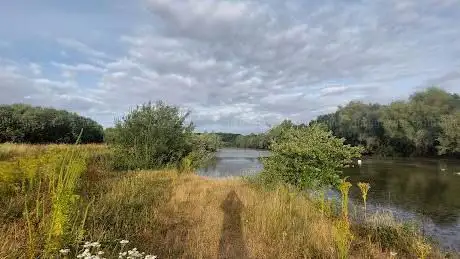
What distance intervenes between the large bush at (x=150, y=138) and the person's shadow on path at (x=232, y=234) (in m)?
11.3

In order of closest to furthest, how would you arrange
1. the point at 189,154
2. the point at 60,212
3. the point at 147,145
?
1. the point at 60,212
2. the point at 147,145
3. the point at 189,154

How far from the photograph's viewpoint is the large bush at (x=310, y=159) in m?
14.5

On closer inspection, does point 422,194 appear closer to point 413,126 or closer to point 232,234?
point 232,234

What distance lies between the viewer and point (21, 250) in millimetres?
4629

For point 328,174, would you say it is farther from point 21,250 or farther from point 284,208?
point 21,250

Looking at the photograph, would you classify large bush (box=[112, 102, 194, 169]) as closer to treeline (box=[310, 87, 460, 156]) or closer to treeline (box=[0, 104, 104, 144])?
treeline (box=[0, 104, 104, 144])

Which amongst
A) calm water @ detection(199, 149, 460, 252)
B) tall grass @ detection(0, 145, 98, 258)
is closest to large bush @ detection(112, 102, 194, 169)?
calm water @ detection(199, 149, 460, 252)

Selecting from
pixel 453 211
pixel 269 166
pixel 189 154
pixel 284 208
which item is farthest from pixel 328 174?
pixel 189 154

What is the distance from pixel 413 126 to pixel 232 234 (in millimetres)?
61976

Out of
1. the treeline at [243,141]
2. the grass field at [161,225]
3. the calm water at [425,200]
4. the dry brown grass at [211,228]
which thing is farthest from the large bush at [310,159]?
the treeline at [243,141]

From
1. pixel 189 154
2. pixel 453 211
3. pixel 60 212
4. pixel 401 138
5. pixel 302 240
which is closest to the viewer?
pixel 60 212

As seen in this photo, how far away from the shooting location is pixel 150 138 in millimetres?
22156

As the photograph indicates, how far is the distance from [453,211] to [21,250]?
19304 millimetres

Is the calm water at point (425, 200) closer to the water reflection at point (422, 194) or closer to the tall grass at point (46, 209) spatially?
the water reflection at point (422, 194)
